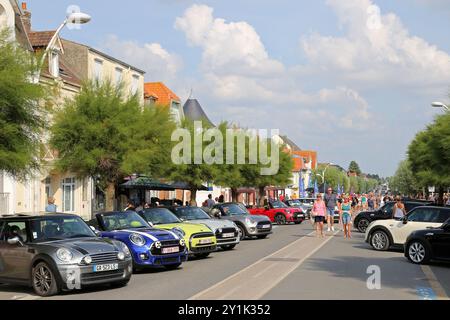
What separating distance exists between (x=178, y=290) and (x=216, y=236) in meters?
7.96

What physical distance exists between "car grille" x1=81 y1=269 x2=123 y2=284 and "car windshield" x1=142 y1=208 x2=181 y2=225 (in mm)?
5955

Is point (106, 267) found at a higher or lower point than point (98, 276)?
higher

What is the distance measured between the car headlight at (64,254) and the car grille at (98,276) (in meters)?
0.40

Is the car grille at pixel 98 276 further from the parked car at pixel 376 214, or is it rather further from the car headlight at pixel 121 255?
the parked car at pixel 376 214

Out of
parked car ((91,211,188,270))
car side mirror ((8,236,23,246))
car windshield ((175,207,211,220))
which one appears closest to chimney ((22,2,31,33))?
car windshield ((175,207,211,220))

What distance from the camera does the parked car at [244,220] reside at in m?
24.1

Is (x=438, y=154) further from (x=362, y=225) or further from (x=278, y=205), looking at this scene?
(x=362, y=225)

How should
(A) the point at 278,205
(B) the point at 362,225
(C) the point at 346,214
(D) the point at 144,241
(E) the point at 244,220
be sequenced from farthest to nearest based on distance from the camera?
(A) the point at 278,205 < (B) the point at 362,225 < (C) the point at 346,214 < (E) the point at 244,220 < (D) the point at 144,241

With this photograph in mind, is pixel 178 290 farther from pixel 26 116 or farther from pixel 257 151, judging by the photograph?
pixel 257 151

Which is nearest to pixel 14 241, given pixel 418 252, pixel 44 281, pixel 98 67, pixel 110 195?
pixel 44 281

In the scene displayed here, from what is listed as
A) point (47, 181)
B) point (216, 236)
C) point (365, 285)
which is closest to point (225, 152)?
point (47, 181)

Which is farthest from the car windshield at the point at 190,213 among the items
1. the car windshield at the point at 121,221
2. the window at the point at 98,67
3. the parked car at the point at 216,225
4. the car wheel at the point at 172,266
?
the window at the point at 98,67

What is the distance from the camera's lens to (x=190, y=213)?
20391 millimetres

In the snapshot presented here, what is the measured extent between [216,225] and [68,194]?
19.4 meters
